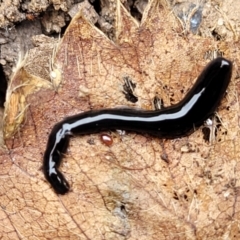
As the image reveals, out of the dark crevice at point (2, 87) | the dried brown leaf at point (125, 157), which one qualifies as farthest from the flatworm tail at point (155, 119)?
the dark crevice at point (2, 87)

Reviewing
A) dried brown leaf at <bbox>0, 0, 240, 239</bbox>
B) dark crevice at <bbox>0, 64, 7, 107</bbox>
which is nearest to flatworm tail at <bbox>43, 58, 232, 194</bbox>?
dried brown leaf at <bbox>0, 0, 240, 239</bbox>

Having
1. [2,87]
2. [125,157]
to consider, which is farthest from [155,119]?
[2,87]

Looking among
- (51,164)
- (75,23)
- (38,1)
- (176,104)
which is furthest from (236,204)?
(38,1)

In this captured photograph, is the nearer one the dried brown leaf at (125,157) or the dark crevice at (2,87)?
the dried brown leaf at (125,157)

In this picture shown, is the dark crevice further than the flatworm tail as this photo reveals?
Yes

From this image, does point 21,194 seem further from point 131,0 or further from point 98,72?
point 131,0

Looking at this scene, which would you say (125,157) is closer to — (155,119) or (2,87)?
(155,119)

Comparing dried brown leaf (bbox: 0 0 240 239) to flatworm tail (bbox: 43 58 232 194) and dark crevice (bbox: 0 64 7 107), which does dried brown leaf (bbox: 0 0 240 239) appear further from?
dark crevice (bbox: 0 64 7 107)

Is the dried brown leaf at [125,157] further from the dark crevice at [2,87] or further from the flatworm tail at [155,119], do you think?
the dark crevice at [2,87]
